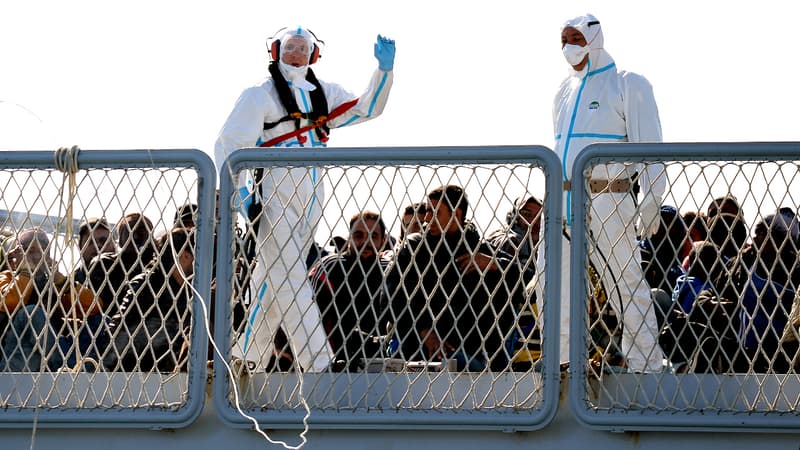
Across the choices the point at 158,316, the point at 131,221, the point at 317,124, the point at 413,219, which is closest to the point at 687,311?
the point at 413,219

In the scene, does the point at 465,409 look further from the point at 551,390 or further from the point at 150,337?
the point at 150,337

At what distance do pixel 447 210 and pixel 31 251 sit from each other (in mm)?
1520

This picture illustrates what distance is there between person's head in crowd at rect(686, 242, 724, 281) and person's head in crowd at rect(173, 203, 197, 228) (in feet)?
5.65

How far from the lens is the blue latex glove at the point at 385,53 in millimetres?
5684

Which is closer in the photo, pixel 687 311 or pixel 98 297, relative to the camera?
pixel 98 297

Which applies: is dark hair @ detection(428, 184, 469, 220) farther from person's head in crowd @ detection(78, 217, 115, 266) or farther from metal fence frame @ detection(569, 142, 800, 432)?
person's head in crowd @ detection(78, 217, 115, 266)

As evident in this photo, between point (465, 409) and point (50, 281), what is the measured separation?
1.52 meters

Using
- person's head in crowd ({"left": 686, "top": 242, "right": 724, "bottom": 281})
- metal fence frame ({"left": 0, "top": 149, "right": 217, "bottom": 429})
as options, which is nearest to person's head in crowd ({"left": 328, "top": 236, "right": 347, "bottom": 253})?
metal fence frame ({"left": 0, "top": 149, "right": 217, "bottom": 429})

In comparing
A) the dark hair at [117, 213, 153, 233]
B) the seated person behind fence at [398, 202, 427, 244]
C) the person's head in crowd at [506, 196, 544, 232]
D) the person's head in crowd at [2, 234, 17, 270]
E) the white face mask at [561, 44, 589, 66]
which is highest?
the white face mask at [561, 44, 589, 66]

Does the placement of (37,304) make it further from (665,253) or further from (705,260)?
(705,260)

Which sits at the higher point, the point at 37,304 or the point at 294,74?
the point at 294,74

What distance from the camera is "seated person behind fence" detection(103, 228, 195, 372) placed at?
424 cm

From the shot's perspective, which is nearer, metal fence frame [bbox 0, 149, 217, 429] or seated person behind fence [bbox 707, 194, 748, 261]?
seated person behind fence [bbox 707, 194, 748, 261]

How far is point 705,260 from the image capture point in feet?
16.8
